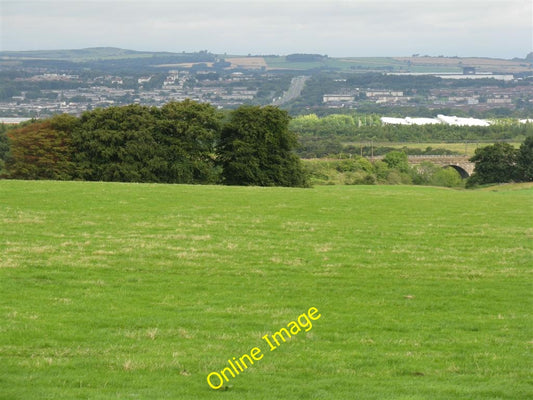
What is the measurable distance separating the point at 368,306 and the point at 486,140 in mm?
176017

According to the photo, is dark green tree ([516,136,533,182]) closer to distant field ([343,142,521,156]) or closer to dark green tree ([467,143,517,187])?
dark green tree ([467,143,517,187])

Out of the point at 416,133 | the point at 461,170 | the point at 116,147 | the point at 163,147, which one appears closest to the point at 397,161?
the point at 461,170

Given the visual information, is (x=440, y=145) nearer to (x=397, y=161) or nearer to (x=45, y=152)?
(x=397, y=161)

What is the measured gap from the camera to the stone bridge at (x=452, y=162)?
14150 centimetres

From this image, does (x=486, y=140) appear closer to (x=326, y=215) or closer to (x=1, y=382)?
(x=326, y=215)

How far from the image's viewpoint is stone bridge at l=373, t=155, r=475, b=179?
5571 inches

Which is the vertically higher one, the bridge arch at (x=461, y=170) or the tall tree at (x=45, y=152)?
the tall tree at (x=45, y=152)

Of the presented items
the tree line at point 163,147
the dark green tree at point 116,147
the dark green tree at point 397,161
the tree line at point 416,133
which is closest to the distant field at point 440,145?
the tree line at point 416,133

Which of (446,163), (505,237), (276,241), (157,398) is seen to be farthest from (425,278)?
(446,163)

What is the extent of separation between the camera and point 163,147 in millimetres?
56969

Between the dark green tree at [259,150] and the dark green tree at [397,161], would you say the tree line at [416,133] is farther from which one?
the dark green tree at [259,150]

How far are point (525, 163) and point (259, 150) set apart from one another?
51.1 m

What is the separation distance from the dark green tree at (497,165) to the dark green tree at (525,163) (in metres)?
0.78

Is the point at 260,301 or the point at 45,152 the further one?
the point at 45,152
